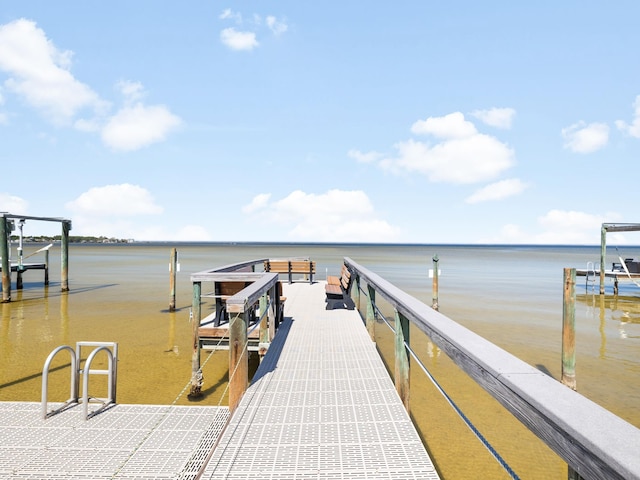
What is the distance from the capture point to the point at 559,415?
1271 mm

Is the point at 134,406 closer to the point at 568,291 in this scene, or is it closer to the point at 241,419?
the point at 241,419

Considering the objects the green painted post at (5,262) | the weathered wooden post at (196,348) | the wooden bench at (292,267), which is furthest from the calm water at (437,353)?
the wooden bench at (292,267)

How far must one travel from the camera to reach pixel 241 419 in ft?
11.9

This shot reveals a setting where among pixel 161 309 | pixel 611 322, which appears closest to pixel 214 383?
pixel 161 309

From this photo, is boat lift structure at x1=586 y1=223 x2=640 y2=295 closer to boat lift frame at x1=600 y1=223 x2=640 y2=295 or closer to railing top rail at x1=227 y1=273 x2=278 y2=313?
boat lift frame at x1=600 y1=223 x2=640 y2=295

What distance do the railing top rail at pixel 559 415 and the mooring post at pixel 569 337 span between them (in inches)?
255

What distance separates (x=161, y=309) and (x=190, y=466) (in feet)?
39.8

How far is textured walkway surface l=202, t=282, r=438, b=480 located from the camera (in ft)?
9.46

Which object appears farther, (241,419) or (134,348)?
(134,348)

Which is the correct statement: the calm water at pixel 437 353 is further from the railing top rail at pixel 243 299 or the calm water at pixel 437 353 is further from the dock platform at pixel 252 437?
the railing top rail at pixel 243 299

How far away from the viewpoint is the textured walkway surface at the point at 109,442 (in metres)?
3.09

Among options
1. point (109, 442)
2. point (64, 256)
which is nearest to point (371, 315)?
point (109, 442)

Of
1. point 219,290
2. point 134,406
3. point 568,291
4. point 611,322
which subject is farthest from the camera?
point 611,322

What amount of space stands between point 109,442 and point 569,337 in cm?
779
